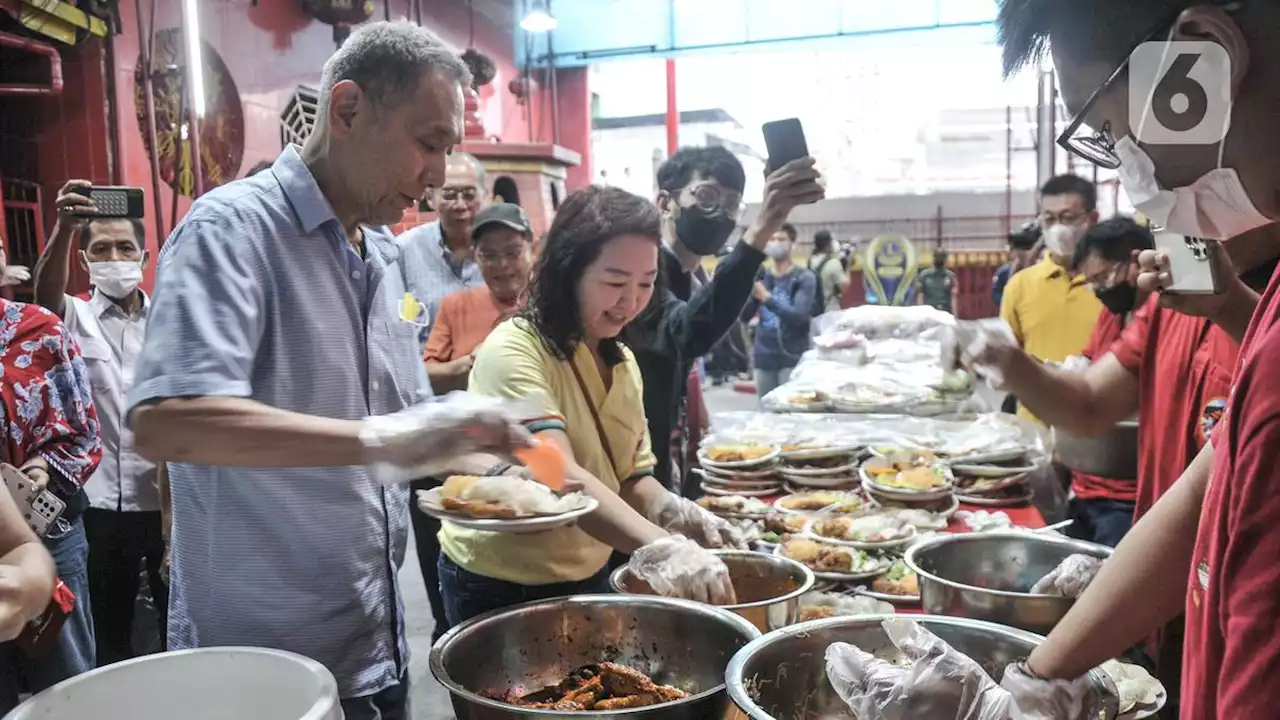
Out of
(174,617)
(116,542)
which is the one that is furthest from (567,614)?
(116,542)

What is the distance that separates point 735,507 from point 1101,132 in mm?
1896

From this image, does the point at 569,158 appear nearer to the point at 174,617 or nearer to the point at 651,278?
the point at 651,278

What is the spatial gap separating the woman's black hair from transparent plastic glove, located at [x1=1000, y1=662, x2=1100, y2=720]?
1.12 m

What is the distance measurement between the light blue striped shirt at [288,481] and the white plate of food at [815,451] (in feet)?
6.10

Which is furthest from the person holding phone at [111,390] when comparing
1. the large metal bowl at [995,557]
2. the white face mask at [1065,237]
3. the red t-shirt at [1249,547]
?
the white face mask at [1065,237]

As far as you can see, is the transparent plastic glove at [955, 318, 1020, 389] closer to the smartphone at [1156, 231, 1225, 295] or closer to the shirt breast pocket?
the smartphone at [1156, 231, 1225, 295]

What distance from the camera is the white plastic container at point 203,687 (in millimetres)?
1000

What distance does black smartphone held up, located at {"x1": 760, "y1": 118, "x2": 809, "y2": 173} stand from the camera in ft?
7.22

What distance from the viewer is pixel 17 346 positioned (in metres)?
2.39

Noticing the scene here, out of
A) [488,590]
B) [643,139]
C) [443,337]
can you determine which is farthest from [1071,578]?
[643,139]

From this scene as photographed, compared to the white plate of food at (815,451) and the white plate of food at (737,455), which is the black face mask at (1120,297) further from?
the white plate of food at (737,455)

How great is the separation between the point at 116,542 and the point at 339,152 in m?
2.61

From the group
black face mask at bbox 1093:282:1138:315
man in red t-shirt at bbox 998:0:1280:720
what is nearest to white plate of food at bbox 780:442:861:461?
black face mask at bbox 1093:282:1138:315

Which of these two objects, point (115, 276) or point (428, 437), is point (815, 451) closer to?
point (428, 437)
